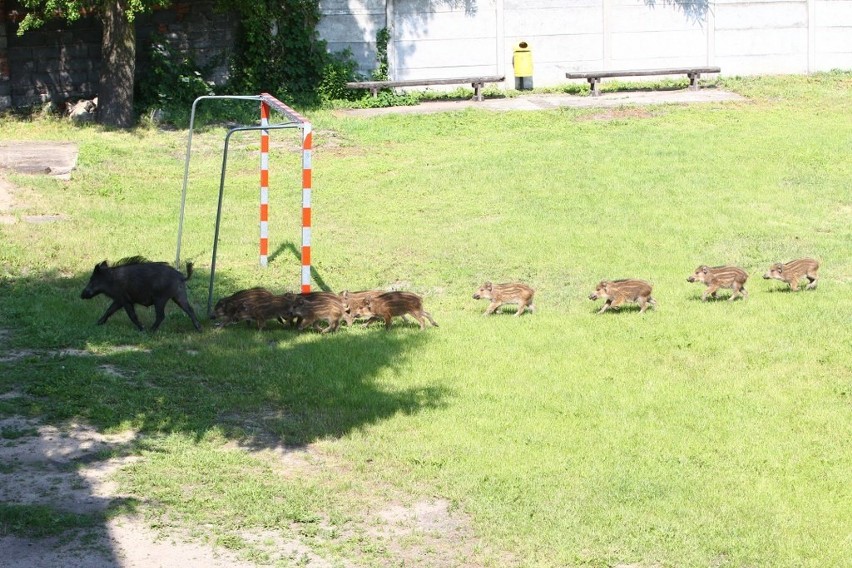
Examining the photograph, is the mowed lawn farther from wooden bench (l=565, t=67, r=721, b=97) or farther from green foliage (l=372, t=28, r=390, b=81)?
green foliage (l=372, t=28, r=390, b=81)

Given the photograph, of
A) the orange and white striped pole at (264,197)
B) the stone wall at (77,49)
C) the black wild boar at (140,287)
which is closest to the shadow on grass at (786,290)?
the orange and white striped pole at (264,197)

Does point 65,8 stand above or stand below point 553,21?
above

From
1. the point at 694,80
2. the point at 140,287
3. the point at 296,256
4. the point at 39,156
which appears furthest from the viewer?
the point at 694,80

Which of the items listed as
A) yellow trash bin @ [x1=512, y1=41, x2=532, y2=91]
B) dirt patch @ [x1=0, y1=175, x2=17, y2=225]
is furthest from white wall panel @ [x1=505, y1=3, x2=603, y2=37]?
dirt patch @ [x1=0, y1=175, x2=17, y2=225]

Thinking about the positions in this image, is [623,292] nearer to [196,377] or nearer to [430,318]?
[430,318]

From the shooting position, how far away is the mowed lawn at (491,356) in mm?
8875

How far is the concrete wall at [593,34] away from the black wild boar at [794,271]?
16439 millimetres

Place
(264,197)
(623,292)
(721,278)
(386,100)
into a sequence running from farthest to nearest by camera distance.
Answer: (386,100)
(264,197)
(721,278)
(623,292)

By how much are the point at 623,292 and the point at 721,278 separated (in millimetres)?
1334

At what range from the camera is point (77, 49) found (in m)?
27.1

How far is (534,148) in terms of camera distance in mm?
24141

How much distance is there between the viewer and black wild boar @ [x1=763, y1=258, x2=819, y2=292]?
50.1 ft

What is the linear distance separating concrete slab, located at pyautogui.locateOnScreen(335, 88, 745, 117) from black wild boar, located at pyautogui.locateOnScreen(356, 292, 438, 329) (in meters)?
14.4

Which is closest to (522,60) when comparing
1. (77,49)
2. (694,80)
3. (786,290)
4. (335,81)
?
(694,80)
